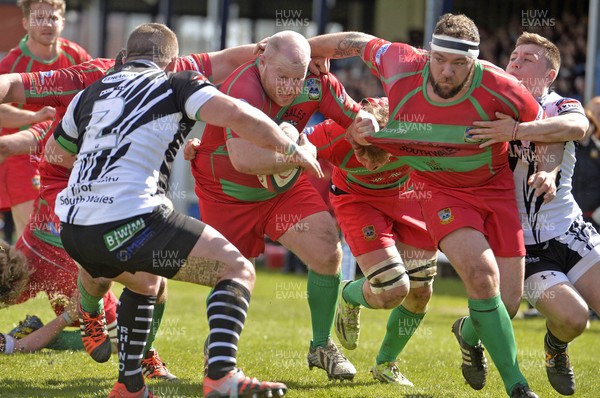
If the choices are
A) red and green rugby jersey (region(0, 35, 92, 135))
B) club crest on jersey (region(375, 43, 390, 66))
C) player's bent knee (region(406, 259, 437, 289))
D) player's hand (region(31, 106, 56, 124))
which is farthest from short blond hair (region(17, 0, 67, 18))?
player's bent knee (region(406, 259, 437, 289))

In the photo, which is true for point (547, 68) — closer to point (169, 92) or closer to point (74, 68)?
point (169, 92)

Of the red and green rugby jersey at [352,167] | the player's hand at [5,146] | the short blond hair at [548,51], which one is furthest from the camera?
the player's hand at [5,146]

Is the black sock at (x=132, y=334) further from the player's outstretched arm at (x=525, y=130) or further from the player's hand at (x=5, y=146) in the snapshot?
the player's hand at (x=5, y=146)

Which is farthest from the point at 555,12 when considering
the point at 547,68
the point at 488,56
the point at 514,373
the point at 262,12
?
the point at 514,373

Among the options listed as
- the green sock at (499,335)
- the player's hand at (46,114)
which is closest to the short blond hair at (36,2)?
the player's hand at (46,114)

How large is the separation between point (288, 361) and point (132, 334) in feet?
7.37

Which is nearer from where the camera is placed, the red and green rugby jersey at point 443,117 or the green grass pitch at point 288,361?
the red and green rugby jersey at point 443,117

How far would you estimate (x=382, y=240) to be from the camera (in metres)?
6.75

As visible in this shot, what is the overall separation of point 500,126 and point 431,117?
427 mm

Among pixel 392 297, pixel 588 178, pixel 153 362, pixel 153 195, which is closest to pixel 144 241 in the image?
pixel 153 195

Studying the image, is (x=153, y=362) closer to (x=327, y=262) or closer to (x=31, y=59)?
(x=327, y=262)

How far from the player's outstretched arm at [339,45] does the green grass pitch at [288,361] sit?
2253 mm

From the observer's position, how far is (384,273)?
21.5 feet

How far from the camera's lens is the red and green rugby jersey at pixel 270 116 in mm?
6441
